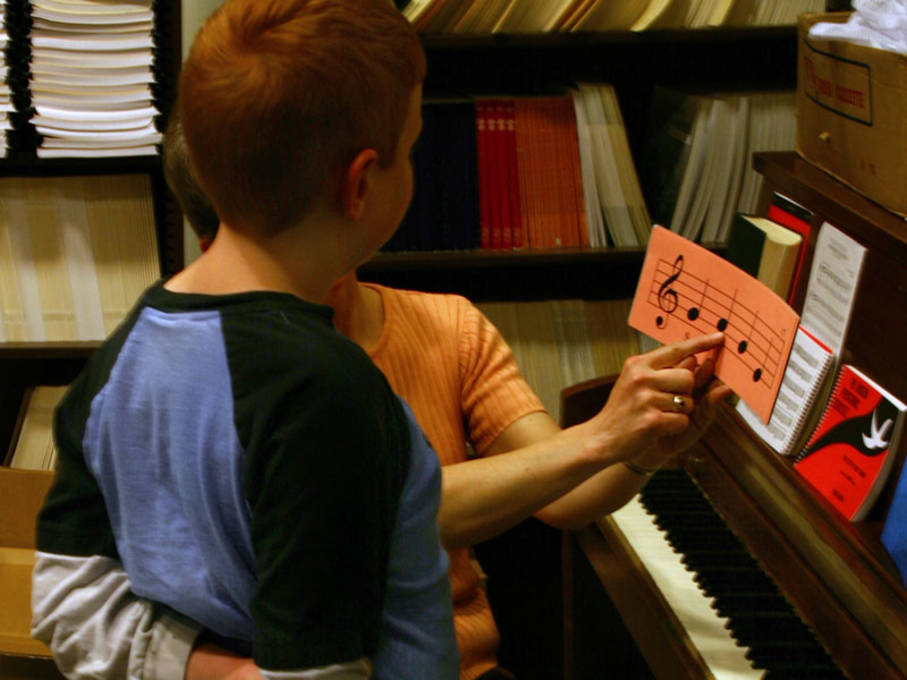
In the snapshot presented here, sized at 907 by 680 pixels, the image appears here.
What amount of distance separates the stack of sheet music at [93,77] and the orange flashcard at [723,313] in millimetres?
1326

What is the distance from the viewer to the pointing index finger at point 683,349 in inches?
42.4

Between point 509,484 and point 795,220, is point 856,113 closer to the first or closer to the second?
point 795,220

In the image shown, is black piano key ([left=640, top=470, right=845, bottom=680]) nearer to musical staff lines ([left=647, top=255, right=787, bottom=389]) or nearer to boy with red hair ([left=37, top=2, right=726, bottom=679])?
boy with red hair ([left=37, top=2, right=726, bottom=679])

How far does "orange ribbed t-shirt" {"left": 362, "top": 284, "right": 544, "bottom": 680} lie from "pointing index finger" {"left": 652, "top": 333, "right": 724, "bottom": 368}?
1.11ft

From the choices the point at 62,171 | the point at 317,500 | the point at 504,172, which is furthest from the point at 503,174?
the point at 317,500

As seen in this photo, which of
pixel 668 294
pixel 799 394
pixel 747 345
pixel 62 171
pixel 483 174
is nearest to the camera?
pixel 747 345

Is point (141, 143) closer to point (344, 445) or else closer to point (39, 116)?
point (39, 116)

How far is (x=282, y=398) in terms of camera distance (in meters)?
0.68

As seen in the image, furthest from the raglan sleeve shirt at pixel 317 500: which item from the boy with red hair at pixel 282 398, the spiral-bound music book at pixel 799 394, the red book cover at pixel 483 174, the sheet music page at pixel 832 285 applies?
the red book cover at pixel 483 174

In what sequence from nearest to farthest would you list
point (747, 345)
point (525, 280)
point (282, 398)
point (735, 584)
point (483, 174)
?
point (282, 398), point (747, 345), point (735, 584), point (483, 174), point (525, 280)

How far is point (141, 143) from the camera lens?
82.9 inches

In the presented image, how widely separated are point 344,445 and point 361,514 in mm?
52

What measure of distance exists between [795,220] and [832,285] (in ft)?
0.54

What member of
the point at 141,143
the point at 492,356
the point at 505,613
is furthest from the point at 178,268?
the point at 505,613
